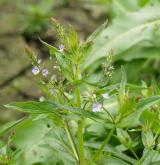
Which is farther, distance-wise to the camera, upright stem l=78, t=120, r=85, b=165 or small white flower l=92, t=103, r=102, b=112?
upright stem l=78, t=120, r=85, b=165

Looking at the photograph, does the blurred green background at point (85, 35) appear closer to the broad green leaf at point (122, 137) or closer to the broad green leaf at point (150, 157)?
the broad green leaf at point (122, 137)

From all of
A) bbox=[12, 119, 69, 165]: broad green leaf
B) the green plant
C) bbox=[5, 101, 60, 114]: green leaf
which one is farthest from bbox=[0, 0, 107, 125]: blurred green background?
bbox=[5, 101, 60, 114]: green leaf

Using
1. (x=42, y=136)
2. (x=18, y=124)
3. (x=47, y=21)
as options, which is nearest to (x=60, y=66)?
(x=18, y=124)

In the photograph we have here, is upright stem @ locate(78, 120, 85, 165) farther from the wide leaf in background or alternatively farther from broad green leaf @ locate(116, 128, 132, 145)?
the wide leaf in background

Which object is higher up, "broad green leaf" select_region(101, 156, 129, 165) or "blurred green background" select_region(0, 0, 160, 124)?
"blurred green background" select_region(0, 0, 160, 124)

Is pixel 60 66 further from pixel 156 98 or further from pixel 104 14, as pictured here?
pixel 104 14

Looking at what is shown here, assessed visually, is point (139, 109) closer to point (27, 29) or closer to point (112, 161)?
point (112, 161)

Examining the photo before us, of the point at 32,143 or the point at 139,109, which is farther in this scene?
the point at 32,143

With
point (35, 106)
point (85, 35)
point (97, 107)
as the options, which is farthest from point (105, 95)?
point (85, 35)

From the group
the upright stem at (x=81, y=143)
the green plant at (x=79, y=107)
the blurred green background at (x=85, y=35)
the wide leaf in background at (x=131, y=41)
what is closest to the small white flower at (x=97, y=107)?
the green plant at (x=79, y=107)

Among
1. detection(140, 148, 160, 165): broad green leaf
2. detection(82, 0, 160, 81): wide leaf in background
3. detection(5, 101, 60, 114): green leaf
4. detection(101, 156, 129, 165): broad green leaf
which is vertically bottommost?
detection(140, 148, 160, 165): broad green leaf

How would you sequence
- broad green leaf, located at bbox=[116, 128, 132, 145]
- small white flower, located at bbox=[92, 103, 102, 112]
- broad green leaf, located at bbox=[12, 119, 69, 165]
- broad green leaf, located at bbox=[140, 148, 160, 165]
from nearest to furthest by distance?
small white flower, located at bbox=[92, 103, 102, 112], broad green leaf, located at bbox=[140, 148, 160, 165], broad green leaf, located at bbox=[116, 128, 132, 145], broad green leaf, located at bbox=[12, 119, 69, 165]
